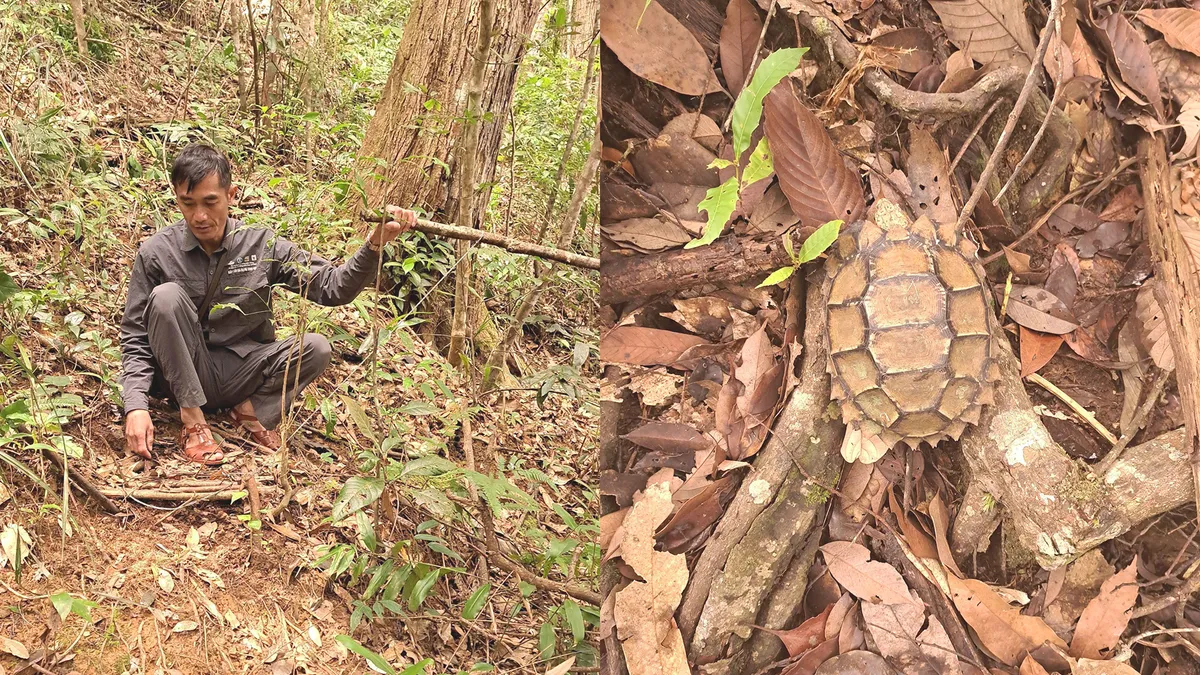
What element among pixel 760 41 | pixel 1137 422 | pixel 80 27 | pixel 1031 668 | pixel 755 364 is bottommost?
pixel 1031 668

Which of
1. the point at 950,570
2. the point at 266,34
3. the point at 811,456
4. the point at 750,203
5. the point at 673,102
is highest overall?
the point at 266,34

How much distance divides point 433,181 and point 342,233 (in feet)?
1.05

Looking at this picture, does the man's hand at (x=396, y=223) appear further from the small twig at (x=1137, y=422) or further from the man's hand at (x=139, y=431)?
the small twig at (x=1137, y=422)

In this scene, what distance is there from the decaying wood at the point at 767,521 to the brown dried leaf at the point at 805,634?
0.13ft

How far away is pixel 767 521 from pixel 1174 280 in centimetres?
47

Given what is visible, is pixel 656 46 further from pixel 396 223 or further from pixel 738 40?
pixel 396 223

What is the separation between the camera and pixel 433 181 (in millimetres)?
2387

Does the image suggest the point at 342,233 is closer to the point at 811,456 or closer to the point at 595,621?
the point at 595,621

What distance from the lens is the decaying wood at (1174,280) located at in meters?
0.74

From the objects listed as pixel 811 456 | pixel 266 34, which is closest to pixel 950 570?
pixel 811 456

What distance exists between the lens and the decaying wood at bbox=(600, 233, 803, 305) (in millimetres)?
794

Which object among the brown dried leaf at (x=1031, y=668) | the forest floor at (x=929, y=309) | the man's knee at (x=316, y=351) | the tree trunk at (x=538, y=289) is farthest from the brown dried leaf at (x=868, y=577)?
the man's knee at (x=316, y=351)

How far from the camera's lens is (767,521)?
0.84 metres

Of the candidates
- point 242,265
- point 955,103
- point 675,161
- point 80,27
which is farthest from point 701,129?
point 80,27
